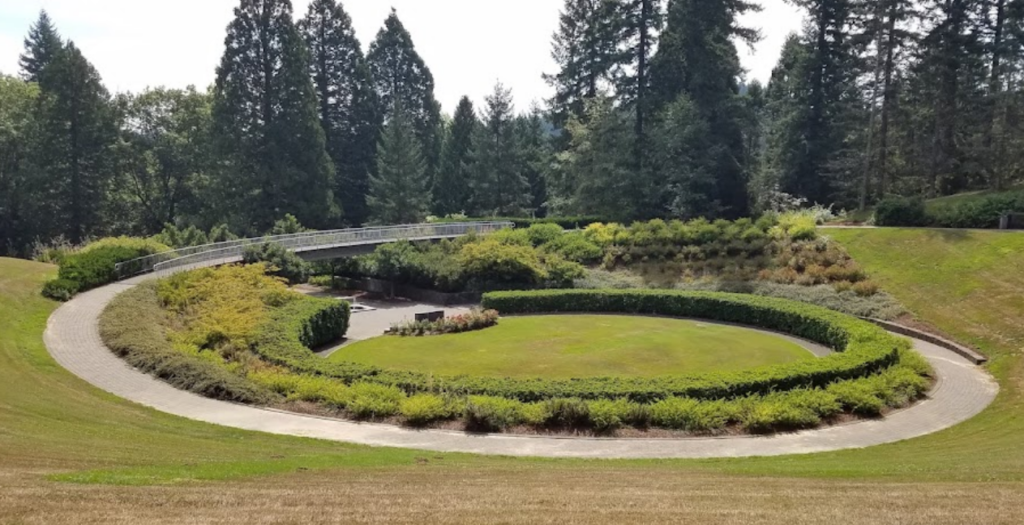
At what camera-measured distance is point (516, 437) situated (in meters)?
15.5

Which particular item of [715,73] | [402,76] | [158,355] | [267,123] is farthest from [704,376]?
[402,76]

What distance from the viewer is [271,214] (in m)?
54.7

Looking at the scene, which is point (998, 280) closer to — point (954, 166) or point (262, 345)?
point (954, 166)

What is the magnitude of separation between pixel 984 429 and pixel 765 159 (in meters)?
48.8

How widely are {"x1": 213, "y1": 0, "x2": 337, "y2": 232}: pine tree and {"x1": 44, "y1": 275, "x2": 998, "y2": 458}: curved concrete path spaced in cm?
3551

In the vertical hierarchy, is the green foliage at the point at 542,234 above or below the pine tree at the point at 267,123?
below

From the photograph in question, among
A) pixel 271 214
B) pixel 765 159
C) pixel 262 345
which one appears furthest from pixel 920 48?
pixel 271 214

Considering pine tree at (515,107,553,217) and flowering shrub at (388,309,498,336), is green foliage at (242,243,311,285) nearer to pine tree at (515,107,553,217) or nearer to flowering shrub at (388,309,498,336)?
flowering shrub at (388,309,498,336)

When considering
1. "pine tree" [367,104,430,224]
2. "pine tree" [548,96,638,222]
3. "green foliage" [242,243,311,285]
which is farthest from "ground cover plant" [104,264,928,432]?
"pine tree" [367,104,430,224]

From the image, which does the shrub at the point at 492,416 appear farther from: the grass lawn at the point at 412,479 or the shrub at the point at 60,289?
the shrub at the point at 60,289

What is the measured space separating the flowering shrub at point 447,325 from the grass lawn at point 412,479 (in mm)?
12044

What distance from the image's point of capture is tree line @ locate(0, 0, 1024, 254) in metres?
44.2

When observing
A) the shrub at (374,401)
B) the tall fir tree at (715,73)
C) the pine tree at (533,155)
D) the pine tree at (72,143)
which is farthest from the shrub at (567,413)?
the pine tree at (72,143)

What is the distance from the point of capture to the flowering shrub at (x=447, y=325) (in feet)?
88.7
